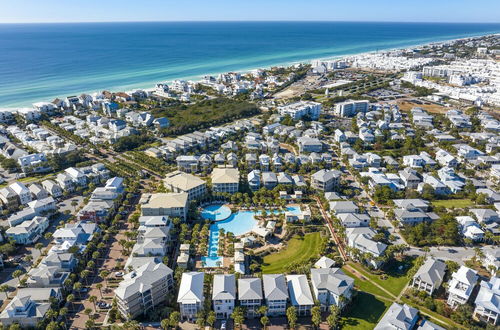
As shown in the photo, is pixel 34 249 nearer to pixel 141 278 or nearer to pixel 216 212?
pixel 141 278

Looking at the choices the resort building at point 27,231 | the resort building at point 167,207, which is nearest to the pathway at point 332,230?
the resort building at point 167,207

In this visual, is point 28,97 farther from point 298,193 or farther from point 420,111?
point 420,111

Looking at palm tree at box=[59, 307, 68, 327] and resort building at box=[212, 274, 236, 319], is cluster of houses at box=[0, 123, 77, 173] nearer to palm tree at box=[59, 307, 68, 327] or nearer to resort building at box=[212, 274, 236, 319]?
palm tree at box=[59, 307, 68, 327]

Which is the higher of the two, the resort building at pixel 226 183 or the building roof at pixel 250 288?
the resort building at pixel 226 183

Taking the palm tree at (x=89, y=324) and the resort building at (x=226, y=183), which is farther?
the resort building at (x=226, y=183)

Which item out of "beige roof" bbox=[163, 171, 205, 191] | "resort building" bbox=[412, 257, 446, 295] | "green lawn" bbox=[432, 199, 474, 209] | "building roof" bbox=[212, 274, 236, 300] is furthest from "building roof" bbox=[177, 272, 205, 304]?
"green lawn" bbox=[432, 199, 474, 209]

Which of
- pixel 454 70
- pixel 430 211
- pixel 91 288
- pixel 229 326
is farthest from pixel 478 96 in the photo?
pixel 91 288

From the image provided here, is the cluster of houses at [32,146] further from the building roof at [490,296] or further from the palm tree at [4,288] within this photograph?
the building roof at [490,296]
